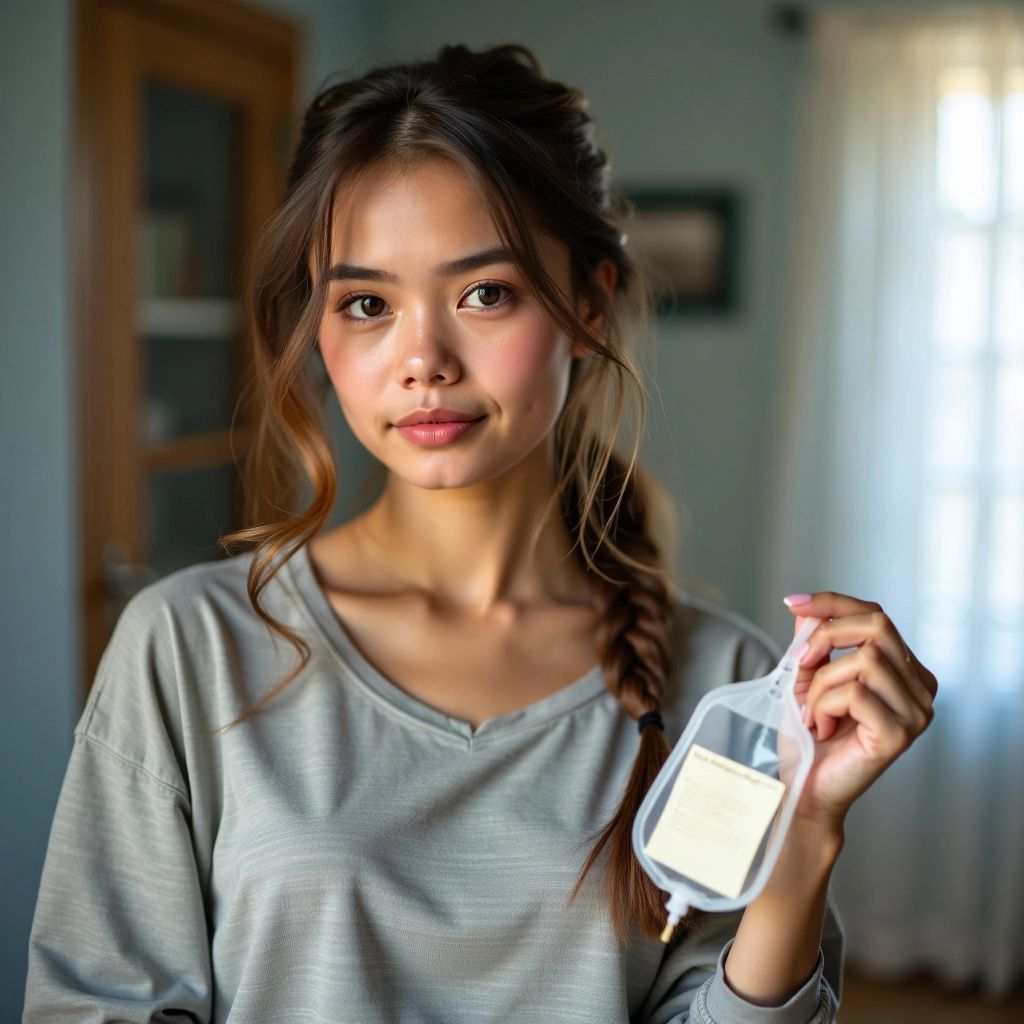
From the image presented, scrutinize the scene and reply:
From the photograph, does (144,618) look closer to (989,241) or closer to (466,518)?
(466,518)

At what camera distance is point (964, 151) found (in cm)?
317

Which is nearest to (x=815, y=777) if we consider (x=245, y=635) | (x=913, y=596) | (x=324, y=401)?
(x=245, y=635)

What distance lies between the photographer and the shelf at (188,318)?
8.83 feet

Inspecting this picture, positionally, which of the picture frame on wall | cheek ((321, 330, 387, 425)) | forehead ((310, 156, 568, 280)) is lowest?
cheek ((321, 330, 387, 425))

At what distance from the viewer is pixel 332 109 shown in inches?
49.4

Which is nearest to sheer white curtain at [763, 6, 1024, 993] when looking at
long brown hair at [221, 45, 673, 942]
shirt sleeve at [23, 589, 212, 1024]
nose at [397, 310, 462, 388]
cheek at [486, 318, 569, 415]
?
long brown hair at [221, 45, 673, 942]

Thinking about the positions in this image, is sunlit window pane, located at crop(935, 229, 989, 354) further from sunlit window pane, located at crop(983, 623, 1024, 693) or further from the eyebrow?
the eyebrow

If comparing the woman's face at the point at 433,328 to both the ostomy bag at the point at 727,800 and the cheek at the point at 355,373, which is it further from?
the ostomy bag at the point at 727,800

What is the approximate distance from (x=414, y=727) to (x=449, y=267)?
17.2 inches

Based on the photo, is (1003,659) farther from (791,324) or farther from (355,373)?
(355,373)

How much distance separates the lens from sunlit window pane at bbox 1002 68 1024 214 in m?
3.09

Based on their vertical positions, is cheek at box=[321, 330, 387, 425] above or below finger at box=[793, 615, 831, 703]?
above

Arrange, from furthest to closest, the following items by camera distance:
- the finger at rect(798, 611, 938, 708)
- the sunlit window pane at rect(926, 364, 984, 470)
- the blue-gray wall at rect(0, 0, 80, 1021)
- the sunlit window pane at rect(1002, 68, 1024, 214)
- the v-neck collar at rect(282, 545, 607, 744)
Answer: the sunlit window pane at rect(926, 364, 984, 470) < the sunlit window pane at rect(1002, 68, 1024, 214) < the blue-gray wall at rect(0, 0, 80, 1021) < the v-neck collar at rect(282, 545, 607, 744) < the finger at rect(798, 611, 938, 708)

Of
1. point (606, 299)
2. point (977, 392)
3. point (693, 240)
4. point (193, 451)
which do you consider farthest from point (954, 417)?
point (606, 299)
